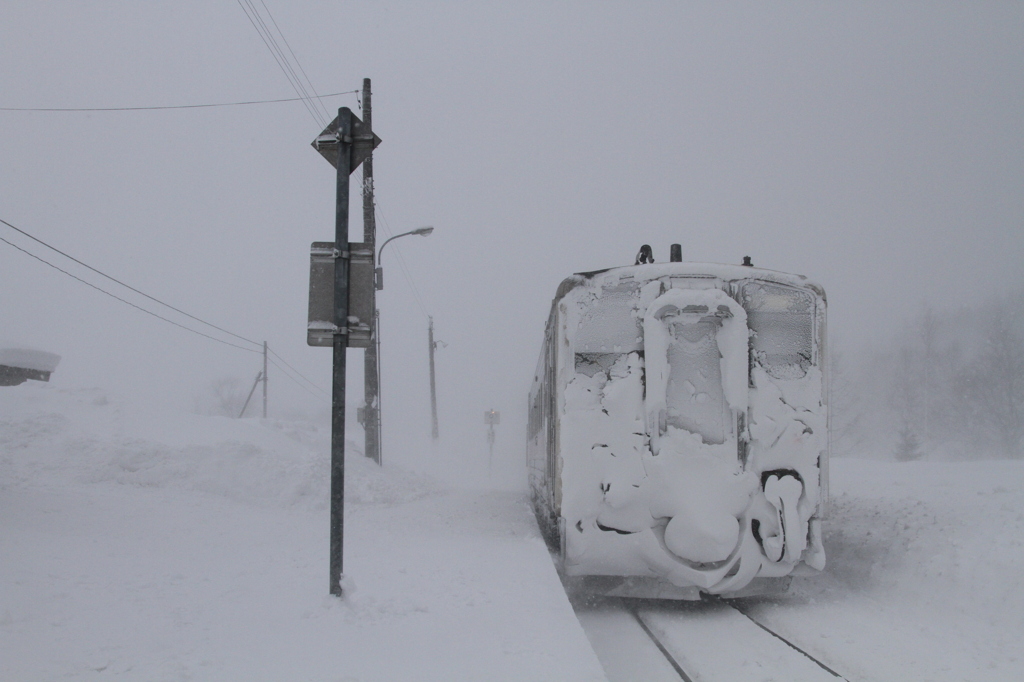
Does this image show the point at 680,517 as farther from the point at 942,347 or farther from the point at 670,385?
the point at 942,347

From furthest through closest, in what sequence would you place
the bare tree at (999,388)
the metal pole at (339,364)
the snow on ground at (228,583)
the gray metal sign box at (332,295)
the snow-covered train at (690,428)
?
the bare tree at (999,388) → the snow-covered train at (690,428) → the gray metal sign box at (332,295) → the metal pole at (339,364) → the snow on ground at (228,583)

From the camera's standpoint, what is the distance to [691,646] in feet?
18.8

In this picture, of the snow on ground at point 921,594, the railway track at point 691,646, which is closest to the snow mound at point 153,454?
A: the railway track at point 691,646

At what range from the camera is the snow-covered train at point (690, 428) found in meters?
6.21

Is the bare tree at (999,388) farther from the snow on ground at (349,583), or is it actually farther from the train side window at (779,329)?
the train side window at (779,329)

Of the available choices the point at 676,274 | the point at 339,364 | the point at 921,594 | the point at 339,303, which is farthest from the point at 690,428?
the point at 339,303

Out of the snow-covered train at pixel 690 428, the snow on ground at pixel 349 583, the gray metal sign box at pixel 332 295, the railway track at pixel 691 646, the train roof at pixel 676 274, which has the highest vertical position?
the train roof at pixel 676 274

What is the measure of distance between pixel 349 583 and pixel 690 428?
3.42 m

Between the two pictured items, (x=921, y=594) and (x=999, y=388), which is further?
(x=999, y=388)

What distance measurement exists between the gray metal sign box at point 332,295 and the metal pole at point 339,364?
5 cm

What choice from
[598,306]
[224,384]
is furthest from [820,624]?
[224,384]

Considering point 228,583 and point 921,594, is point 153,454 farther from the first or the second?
point 921,594

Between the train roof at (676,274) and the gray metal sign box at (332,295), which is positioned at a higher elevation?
the train roof at (676,274)

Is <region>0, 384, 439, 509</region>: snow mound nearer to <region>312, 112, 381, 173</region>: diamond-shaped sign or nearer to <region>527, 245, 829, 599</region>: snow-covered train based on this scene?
<region>312, 112, 381, 173</region>: diamond-shaped sign
